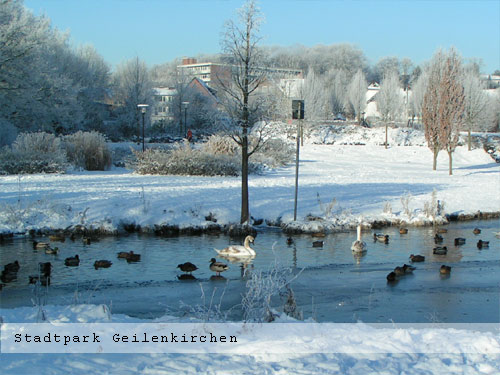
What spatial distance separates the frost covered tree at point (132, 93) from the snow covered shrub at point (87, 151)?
32396 millimetres

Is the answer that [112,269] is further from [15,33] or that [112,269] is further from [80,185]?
[15,33]

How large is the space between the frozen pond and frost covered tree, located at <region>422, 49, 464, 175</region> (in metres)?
21.3

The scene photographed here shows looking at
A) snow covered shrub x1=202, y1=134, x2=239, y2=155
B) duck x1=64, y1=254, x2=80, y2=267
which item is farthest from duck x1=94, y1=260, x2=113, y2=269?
snow covered shrub x1=202, y1=134, x2=239, y2=155

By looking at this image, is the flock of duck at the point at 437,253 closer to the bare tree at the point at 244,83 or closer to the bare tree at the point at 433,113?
the bare tree at the point at 244,83

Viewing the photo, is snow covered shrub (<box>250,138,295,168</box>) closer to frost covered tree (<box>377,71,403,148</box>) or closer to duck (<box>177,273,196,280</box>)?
duck (<box>177,273,196,280</box>)

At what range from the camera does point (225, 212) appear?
60.7ft

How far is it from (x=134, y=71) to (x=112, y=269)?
59750 millimetres

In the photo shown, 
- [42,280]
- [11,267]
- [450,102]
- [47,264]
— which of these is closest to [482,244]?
[47,264]

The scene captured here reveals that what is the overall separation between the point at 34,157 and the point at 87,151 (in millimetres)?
3336

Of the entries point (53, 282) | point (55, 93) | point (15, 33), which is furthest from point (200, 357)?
point (55, 93)

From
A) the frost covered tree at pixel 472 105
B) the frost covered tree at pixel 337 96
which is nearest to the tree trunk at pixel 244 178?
the frost covered tree at pixel 472 105

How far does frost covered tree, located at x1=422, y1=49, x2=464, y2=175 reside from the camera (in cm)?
3684

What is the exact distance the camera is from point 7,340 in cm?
639

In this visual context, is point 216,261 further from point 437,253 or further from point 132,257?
point 437,253
